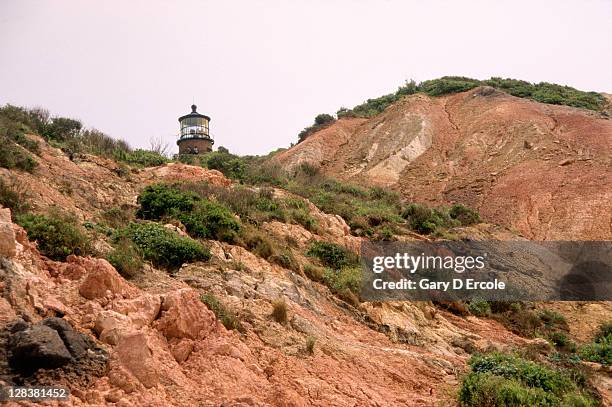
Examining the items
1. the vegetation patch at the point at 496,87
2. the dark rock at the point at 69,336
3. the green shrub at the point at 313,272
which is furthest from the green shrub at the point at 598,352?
the vegetation patch at the point at 496,87

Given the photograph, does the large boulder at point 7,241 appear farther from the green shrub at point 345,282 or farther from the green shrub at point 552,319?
the green shrub at point 552,319

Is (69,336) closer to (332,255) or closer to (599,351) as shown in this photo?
(332,255)

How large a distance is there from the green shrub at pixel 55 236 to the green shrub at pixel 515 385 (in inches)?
198

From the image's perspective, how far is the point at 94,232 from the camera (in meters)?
7.96

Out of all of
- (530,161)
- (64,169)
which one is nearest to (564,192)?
(530,161)

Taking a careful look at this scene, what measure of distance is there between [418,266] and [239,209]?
4.69 meters

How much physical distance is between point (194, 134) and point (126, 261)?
83.3 feet

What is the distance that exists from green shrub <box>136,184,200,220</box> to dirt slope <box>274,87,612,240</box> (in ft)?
45.2

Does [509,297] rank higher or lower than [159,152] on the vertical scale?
lower

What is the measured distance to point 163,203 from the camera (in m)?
10.9

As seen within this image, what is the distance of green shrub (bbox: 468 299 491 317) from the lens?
40.5 feet

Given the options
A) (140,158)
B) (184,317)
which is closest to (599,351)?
(184,317)

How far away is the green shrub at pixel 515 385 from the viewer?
655 centimetres

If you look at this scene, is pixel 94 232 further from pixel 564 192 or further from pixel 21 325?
pixel 564 192
